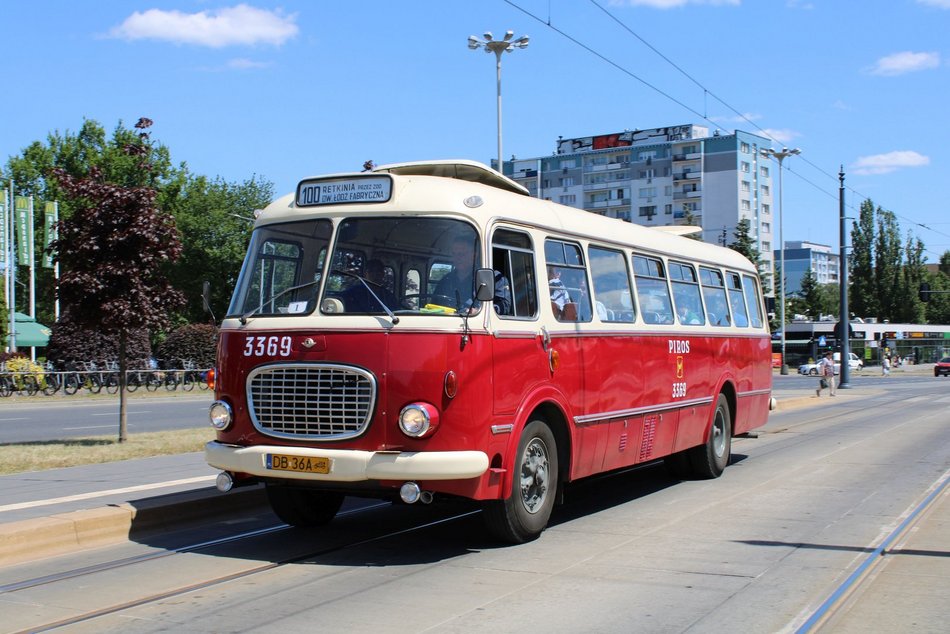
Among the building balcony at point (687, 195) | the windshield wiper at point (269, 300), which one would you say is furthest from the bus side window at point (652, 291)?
the building balcony at point (687, 195)

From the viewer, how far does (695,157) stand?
390 feet

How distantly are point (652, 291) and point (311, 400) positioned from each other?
16.7 feet

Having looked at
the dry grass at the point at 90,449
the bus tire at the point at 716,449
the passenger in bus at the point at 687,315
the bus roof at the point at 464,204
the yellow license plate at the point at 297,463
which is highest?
the bus roof at the point at 464,204

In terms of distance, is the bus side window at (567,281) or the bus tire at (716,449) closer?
the bus side window at (567,281)

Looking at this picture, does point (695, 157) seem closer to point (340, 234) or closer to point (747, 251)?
point (747, 251)

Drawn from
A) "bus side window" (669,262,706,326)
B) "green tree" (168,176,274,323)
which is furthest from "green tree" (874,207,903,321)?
"bus side window" (669,262,706,326)

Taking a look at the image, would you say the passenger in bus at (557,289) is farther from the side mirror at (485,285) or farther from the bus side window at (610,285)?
the side mirror at (485,285)

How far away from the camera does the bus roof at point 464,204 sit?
26.9 feet

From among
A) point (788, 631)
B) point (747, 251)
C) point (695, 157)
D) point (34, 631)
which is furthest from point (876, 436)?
point (695, 157)

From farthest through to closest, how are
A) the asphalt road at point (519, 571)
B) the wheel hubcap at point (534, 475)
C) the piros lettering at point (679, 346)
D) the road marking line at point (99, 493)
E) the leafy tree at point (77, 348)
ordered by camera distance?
the leafy tree at point (77, 348) < the piros lettering at point (679, 346) < the road marking line at point (99, 493) < the wheel hubcap at point (534, 475) < the asphalt road at point (519, 571)

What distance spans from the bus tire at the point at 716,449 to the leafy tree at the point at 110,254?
9.81 m

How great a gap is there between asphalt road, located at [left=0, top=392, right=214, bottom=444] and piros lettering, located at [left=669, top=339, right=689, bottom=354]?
42.2 ft

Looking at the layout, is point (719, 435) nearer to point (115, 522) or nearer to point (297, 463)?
point (297, 463)

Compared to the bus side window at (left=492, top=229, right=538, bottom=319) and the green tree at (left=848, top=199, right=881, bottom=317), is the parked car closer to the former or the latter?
the green tree at (left=848, top=199, right=881, bottom=317)
